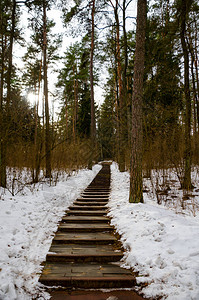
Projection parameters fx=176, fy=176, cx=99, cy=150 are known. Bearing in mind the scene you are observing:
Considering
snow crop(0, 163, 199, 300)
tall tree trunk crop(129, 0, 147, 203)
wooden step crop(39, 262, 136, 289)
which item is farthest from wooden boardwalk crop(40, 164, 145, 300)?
tall tree trunk crop(129, 0, 147, 203)

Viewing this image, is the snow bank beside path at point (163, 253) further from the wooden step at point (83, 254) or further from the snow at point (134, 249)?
the wooden step at point (83, 254)

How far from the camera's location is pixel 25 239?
3277 millimetres

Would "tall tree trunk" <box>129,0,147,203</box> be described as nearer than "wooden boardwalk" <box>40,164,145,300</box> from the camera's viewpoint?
No

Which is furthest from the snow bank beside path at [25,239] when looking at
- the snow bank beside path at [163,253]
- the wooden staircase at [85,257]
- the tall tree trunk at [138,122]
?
the tall tree trunk at [138,122]

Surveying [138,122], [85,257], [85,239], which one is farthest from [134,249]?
[138,122]

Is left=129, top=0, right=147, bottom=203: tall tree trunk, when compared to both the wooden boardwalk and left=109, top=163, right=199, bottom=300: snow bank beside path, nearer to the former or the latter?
left=109, top=163, right=199, bottom=300: snow bank beside path

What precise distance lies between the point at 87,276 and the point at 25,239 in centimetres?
149

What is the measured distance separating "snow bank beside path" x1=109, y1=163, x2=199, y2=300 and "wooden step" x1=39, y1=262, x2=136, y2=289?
21cm

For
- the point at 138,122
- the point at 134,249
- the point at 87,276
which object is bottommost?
the point at 87,276

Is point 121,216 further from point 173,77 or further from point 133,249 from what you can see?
point 173,77

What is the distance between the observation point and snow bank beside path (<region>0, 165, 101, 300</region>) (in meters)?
2.21

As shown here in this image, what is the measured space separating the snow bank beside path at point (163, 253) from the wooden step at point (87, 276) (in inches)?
8.2

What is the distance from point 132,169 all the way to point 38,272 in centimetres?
327

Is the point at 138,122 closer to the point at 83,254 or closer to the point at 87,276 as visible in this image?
the point at 83,254
